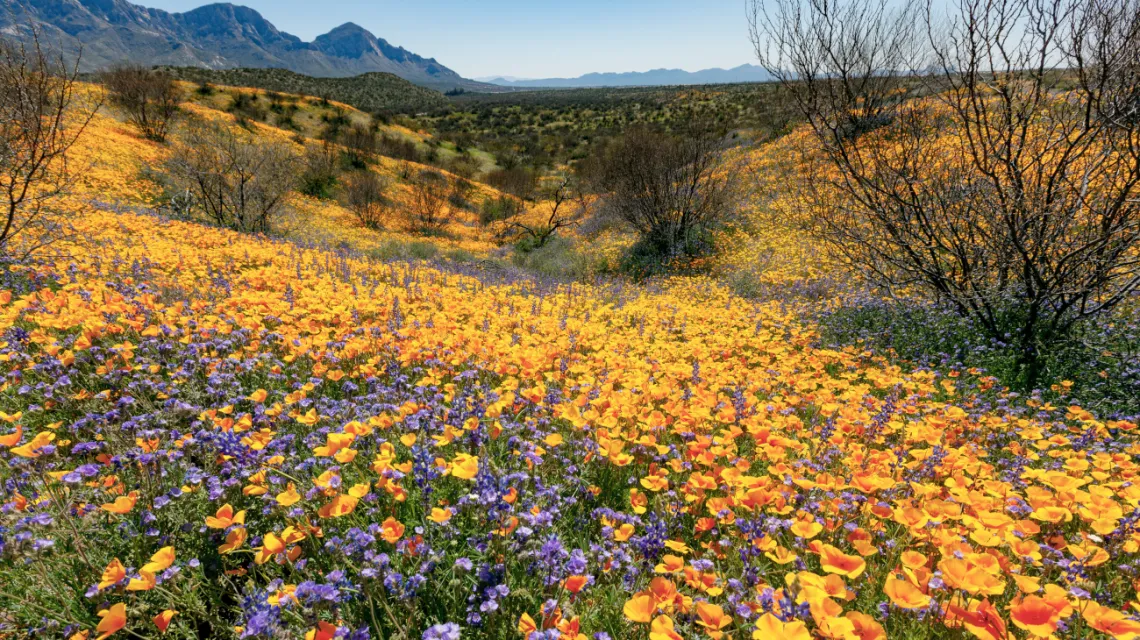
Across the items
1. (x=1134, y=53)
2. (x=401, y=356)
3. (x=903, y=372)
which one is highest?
(x=1134, y=53)

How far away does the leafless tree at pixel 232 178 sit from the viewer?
1403 cm

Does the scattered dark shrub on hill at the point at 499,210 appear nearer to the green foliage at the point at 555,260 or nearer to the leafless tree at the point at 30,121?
the green foliage at the point at 555,260

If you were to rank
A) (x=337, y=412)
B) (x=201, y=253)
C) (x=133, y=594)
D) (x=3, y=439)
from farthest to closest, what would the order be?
(x=201, y=253) < (x=337, y=412) < (x=3, y=439) < (x=133, y=594)

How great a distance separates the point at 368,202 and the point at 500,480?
950 inches

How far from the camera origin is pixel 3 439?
2160mm

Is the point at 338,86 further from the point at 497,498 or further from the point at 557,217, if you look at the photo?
the point at 497,498

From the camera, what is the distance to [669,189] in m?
16.1

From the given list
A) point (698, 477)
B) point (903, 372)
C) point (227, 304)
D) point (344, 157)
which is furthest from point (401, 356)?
point (344, 157)

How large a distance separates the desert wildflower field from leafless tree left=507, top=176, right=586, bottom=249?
15.9 metres

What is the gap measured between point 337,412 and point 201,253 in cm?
639

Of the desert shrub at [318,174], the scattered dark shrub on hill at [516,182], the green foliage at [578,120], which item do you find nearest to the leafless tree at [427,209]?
the desert shrub at [318,174]

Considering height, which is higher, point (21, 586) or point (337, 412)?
point (337, 412)

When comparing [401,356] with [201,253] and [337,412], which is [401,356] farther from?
[201,253]

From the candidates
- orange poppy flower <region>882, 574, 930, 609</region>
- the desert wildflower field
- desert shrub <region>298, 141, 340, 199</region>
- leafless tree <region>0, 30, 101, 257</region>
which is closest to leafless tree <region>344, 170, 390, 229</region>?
desert shrub <region>298, 141, 340, 199</region>
